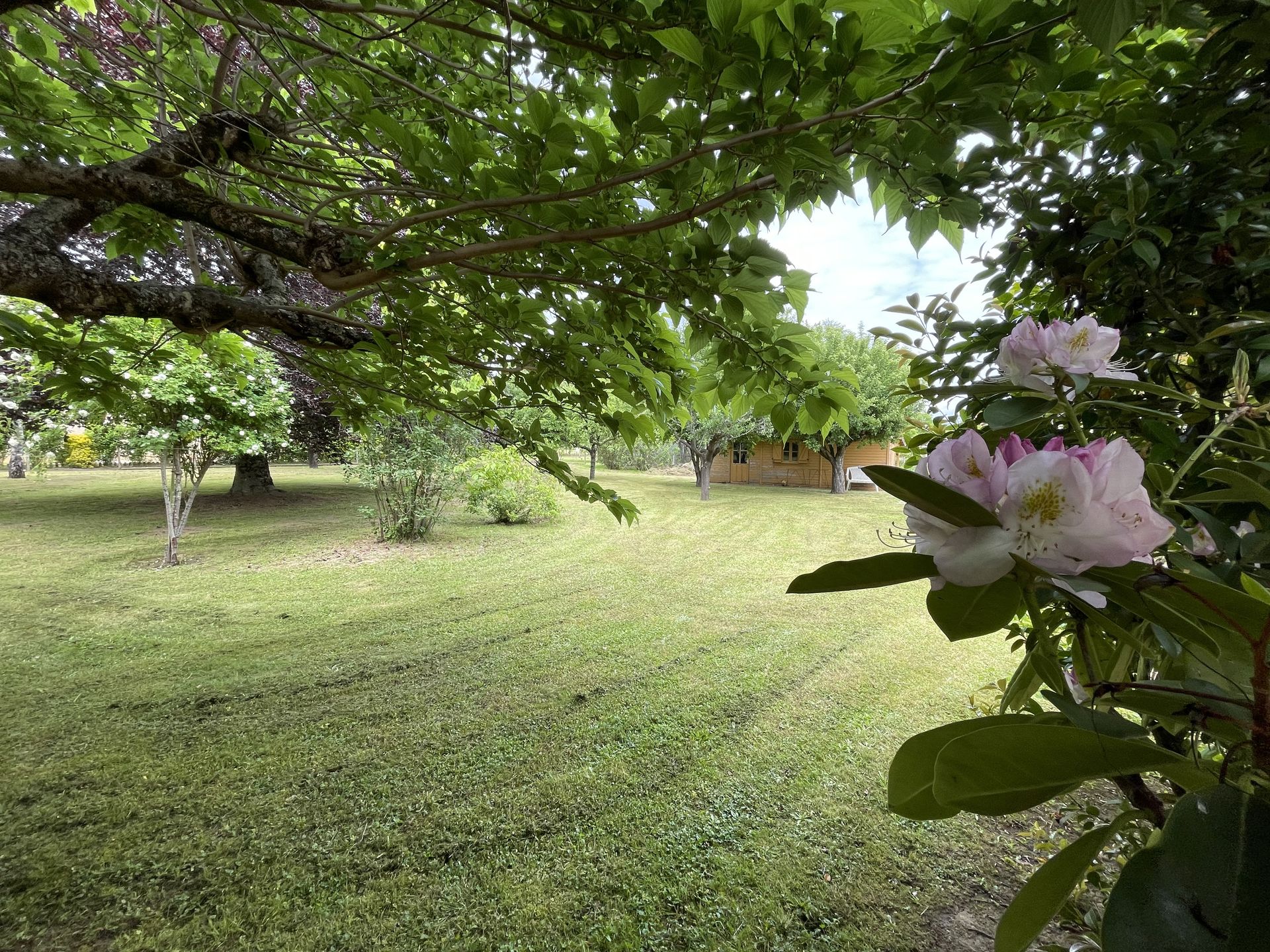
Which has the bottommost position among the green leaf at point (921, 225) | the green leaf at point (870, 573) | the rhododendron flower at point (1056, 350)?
the green leaf at point (870, 573)

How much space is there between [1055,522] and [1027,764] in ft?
0.68

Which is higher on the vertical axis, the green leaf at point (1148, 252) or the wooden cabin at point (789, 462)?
the green leaf at point (1148, 252)

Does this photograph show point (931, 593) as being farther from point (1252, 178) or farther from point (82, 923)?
point (82, 923)

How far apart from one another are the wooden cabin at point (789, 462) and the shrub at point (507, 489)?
9913 millimetres

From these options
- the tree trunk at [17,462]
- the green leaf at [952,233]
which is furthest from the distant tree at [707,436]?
the tree trunk at [17,462]

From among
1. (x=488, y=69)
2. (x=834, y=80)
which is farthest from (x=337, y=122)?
(x=834, y=80)

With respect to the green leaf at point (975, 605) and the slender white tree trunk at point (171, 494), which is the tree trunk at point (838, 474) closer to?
the slender white tree trunk at point (171, 494)

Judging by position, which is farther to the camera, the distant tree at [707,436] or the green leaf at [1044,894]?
the distant tree at [707,436]

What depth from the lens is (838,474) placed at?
1788cm

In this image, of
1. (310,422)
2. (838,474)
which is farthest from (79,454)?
(838,474)

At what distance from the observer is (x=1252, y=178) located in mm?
879

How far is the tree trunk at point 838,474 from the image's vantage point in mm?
Answer: 17078

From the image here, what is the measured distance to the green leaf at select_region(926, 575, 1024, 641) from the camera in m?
0.45

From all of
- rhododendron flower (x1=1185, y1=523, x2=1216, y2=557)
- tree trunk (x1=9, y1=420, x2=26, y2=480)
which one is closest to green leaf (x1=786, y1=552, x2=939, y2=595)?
rhododendron flower (x1=1185, y1=523, x2=1216, y2=557)
